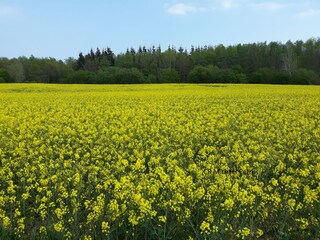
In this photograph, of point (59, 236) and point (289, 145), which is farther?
point (289, 145)

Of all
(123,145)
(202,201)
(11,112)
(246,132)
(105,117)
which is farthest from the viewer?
(11,112)

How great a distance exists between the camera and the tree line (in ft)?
194

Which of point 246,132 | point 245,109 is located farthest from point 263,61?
point 246,132

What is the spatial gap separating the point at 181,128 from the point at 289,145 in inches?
122

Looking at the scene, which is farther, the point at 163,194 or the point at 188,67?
the point at 188,67

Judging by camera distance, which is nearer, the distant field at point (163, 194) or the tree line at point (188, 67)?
the distant field at point (163, 194)

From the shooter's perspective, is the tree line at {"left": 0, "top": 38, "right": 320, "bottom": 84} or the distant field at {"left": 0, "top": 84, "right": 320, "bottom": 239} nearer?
the distant field at {"left": 0, "top": 84, "right": 320, "bottom": 239}

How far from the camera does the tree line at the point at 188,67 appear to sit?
5916 centimetres

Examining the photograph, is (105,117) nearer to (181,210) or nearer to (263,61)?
(181,210)

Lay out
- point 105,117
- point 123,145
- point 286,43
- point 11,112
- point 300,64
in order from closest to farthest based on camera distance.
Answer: point 123,145
point 105,117
point 11,112
point 300,64
point 286,43

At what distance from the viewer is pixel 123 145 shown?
8977mm

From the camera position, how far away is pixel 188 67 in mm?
78000

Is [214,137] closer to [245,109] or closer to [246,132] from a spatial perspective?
[246,132]

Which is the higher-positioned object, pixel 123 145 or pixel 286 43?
pixel 286 43
